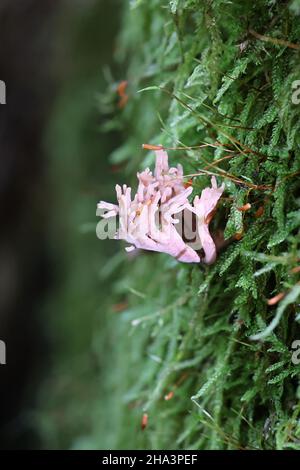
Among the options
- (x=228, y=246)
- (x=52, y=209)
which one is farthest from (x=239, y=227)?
(x=52, y=209)

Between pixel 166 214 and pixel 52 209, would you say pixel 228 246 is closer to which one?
pixel 166 214

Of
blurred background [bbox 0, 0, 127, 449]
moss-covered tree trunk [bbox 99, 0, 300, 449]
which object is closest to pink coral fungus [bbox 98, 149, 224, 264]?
moss-covered tree trunk [bbox 99, 0, 300, 449]

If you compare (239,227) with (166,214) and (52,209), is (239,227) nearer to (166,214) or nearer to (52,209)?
(166,214)

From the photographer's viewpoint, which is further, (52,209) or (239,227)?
(52,209)

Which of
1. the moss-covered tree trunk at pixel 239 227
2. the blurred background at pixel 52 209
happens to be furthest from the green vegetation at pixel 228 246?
the blurred background at pixel 52 209

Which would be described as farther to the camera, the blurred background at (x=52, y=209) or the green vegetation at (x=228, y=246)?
the blurred background at (x=52, y=209)

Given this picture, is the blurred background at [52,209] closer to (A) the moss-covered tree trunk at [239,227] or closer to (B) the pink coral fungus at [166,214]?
(A) the moss-covered tree trunk at [239,227]
